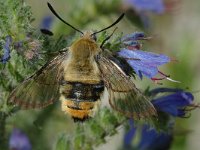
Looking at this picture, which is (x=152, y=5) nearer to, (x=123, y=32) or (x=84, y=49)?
(x=123, y=32)

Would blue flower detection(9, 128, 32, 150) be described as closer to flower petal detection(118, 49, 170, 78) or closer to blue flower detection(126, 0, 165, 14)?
flower petal detection(118, 49, 170, 78)

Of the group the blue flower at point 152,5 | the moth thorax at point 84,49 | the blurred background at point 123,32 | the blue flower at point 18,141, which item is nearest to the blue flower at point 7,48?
the moth thorax at point 84,49

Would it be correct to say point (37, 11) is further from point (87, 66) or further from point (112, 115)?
point (87, 66)

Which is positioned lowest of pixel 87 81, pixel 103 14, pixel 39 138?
pixel 39 138

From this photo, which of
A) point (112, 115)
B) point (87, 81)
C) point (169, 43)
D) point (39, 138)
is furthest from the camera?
→ point (169, 43)

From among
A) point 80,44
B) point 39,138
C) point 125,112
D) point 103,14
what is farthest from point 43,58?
point 103,14

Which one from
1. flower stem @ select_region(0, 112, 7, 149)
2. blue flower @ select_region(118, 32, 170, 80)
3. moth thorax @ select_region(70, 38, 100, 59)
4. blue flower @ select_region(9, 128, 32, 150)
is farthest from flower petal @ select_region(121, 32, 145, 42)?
blue flower @ select_region(9, 128, 32, 150)
